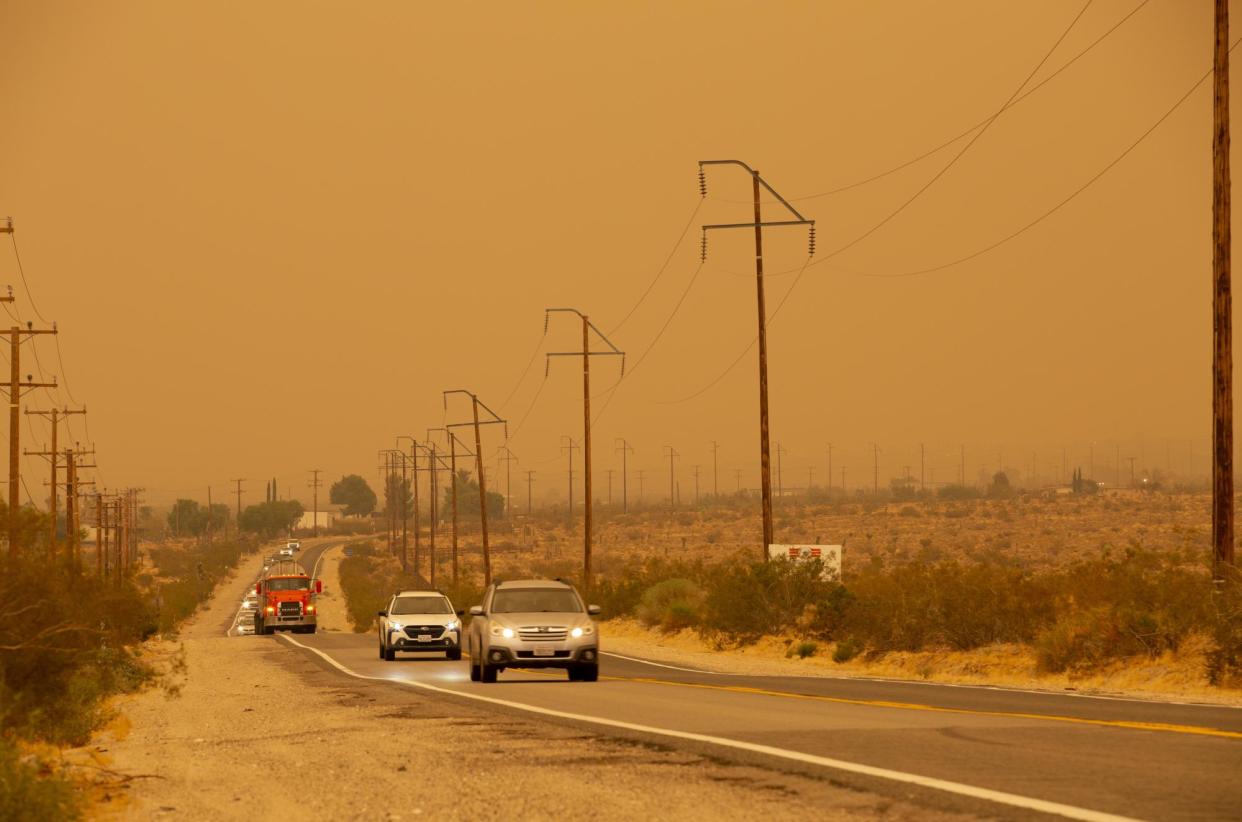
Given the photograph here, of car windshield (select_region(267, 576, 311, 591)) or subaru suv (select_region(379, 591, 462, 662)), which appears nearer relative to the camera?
subaru suv (select_region(379, 591, 462, 662))

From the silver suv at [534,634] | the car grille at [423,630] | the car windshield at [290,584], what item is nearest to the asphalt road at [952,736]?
the silver suv at [534,634]

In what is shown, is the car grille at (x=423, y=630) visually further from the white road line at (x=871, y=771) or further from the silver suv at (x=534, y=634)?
the white road line at (x=871, y=771)

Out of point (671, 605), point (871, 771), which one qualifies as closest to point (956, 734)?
point (871, 771)

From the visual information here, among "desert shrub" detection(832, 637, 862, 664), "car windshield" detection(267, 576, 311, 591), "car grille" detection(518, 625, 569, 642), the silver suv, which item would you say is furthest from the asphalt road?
"car windshield" detection(267, 576, 311, 591)

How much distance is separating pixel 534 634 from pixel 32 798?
16264 millimetres

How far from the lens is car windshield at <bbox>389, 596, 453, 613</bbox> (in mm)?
38406

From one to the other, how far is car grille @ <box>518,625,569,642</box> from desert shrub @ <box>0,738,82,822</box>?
51.1 feet

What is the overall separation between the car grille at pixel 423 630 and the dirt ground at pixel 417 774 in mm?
16472

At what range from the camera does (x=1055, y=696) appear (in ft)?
71.5

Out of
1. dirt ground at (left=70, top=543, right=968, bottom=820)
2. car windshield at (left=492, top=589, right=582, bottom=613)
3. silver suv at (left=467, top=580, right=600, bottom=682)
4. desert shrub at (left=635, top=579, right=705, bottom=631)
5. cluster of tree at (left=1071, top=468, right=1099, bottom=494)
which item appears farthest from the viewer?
cluster of tree at (left=1071, top=468, right=1099, bottom=494)

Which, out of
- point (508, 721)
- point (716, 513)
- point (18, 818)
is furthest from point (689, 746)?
point (716, 513)

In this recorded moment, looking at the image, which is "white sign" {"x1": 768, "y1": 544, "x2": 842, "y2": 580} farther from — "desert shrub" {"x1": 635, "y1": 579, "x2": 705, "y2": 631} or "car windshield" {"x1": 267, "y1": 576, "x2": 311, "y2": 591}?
"car windshield" {"x1": 267, "y1": 576, "x2": 311, "y2": 591}

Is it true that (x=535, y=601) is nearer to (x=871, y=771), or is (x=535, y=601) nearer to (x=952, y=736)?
(x=952, y=736)

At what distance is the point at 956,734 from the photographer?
15.1 meters
